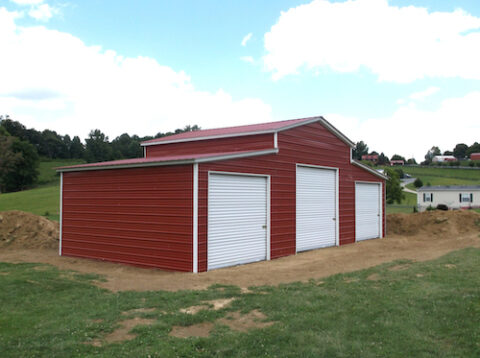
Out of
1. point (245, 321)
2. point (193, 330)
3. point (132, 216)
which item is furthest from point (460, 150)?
point (193, 330)

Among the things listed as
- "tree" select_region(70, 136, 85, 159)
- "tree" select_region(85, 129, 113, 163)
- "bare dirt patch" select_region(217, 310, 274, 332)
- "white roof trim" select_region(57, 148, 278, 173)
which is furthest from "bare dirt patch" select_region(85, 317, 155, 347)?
"tree" select_region(70, 136, 85, 159)

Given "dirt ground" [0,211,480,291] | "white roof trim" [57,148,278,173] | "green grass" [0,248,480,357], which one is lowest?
"dirt ground" [0,211,480,291]

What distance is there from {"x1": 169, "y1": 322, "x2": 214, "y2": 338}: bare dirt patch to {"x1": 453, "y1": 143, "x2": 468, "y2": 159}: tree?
559 ft

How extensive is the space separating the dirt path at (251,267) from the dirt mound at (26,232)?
90cm

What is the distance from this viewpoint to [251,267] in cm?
1207

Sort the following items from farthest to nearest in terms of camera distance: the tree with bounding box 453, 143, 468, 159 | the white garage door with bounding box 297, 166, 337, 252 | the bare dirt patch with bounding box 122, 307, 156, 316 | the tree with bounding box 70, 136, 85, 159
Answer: the tree with bounding box 453, 143, 468, 159
the tree with bounding box 70, 136, 85, 159
the white garage door with bounding box 297, 166, 337, 252
the bare dirt patch with bounding box 122, 307, 156, 316

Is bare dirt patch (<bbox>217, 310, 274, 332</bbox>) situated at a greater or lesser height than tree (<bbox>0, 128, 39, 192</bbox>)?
lesser

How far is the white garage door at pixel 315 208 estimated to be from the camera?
50.4ft

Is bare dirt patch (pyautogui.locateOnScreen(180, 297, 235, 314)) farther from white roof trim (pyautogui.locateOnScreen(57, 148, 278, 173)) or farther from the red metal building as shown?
white roof trim (pyautogui.locateOnScreen(57, 148, 278, 173))

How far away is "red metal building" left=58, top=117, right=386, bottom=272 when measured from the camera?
37.1 feet

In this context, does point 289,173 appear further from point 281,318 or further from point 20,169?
point 20,169

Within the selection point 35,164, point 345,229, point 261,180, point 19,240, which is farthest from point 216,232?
point 35,164

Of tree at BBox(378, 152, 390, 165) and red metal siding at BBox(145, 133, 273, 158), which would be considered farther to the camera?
tree at BBox(378, 152, 390, 165)

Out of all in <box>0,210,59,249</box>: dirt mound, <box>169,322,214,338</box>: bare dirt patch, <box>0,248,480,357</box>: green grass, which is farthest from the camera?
<box>0,210,59,249</box>: dirt mound
